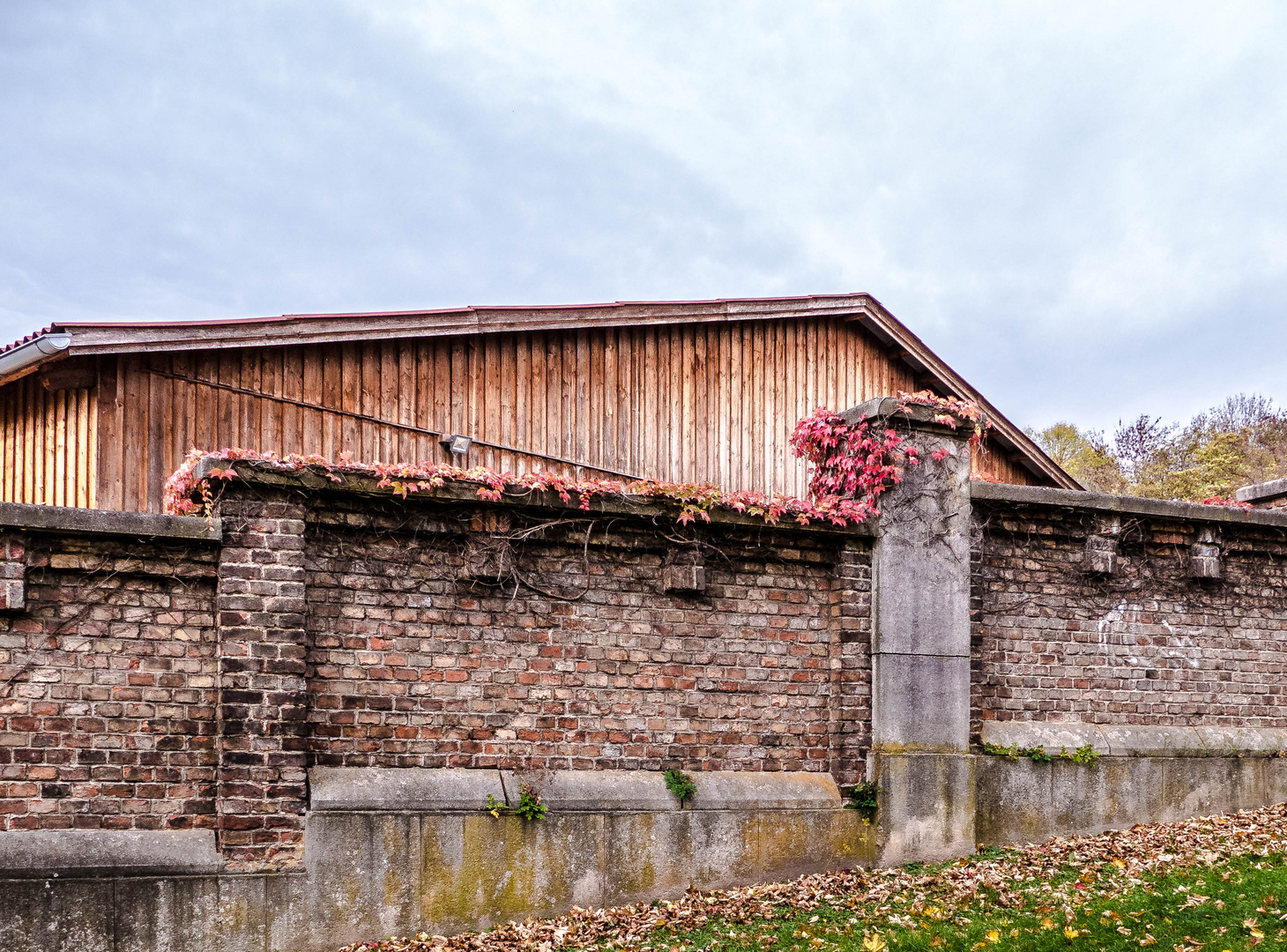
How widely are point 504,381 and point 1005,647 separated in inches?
214

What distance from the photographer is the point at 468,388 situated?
10.3 m

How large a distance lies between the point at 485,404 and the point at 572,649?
4.53 meters

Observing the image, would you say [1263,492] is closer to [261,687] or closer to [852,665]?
[852,665]

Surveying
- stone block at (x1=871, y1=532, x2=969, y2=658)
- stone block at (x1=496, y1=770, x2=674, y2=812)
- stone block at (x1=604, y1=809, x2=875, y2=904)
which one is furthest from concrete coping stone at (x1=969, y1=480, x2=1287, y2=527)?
stone block at (x1=496, y1=770, x2=674, y2=812)

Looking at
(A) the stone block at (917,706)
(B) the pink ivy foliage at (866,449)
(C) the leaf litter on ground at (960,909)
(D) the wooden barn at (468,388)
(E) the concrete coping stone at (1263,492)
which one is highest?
(D) the wooden barn at (468,388)

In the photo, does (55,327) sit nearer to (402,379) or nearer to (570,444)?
(402,379)

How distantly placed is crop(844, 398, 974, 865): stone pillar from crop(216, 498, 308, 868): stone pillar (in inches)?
143

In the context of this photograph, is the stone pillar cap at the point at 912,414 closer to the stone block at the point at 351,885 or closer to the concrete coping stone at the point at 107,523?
the stone block at the point at 351,885

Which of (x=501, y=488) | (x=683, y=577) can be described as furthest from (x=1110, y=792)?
(x=501, y=488)

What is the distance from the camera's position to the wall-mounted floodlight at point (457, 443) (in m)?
10.0

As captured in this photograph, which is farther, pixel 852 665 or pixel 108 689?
pixel 852 665

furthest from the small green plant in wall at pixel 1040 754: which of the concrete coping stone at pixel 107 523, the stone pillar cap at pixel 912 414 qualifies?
the concrete coping stone at pixel 107 523

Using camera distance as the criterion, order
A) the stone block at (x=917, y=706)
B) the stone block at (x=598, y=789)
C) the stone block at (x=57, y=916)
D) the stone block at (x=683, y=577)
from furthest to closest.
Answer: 1. the stone block at (x=917, y=706)
2. the stone block at (x=683, y=577)
3. the stone block at (x=598, y=789)
4. the stone block at (x=57, y=916)

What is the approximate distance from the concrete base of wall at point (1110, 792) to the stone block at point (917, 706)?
346 millimetres
